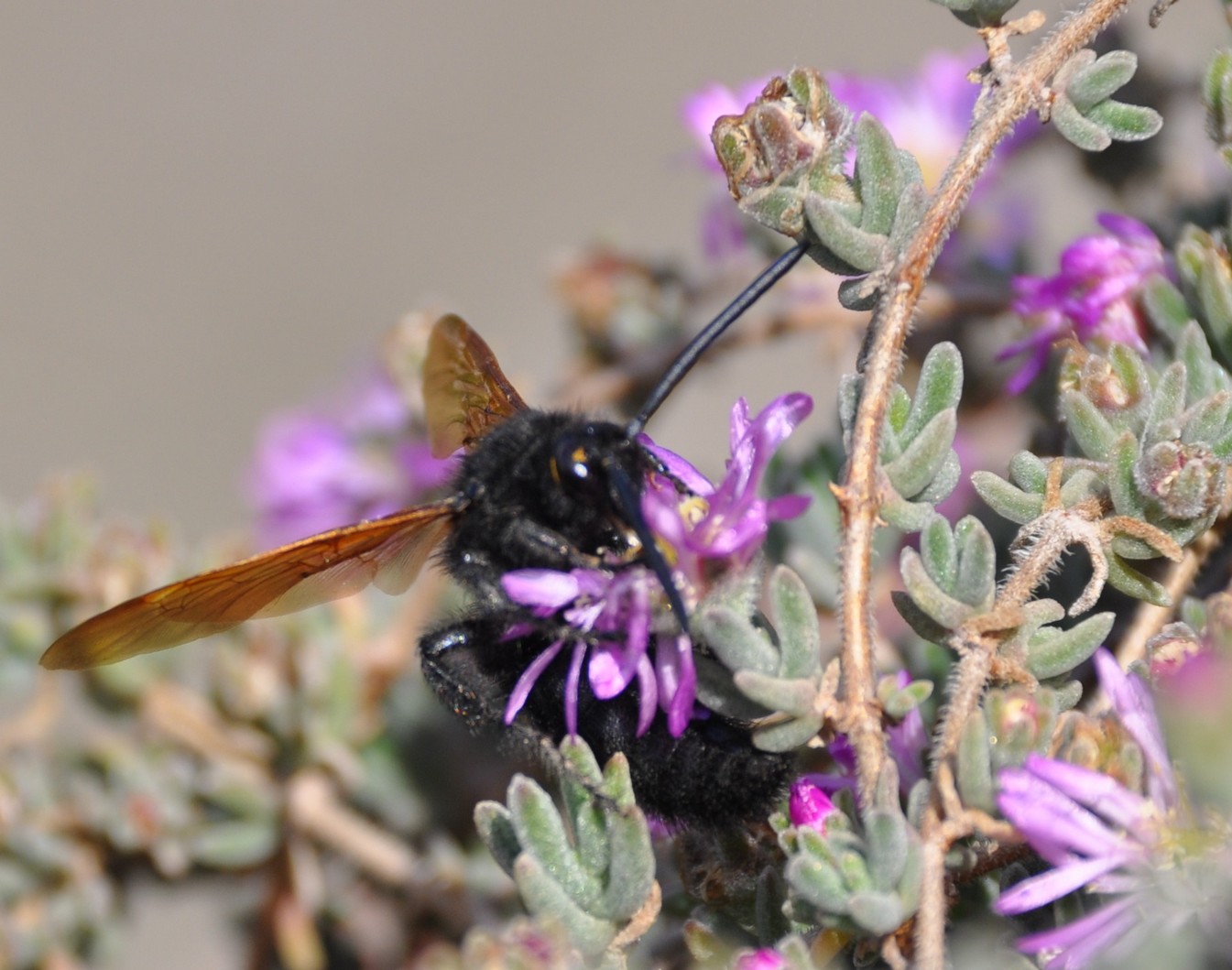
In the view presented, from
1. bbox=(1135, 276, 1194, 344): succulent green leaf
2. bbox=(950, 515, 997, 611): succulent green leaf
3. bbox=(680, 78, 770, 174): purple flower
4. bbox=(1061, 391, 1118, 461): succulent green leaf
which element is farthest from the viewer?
bbox=(680, 78, 770, 174): purple flower

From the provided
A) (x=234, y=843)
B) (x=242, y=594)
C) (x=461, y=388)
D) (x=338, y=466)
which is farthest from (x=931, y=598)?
(x=338, y=466)

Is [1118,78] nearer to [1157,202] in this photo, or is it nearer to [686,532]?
[686,532]

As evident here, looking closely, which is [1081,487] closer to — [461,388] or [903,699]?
[903,699]

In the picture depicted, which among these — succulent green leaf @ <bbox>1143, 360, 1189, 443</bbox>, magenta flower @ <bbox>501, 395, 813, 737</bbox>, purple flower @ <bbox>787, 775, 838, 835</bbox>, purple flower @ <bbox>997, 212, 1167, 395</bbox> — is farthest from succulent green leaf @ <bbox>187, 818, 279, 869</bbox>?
succulent green leaf @ <bbox>1143, 360, 1189, 443</bbox>

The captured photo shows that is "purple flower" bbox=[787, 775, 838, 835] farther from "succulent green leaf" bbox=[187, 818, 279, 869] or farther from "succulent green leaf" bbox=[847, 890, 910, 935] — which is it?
"succulent green leaf" bbox=[187, 818, 279, 869]

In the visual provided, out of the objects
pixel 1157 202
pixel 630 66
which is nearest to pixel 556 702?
pixel 1157 202

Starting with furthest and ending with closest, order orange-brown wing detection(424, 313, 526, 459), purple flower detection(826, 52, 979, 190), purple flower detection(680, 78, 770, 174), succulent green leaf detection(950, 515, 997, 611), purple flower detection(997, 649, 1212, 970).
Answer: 1. purple flower detection(826, 52, 979, 190)
2. purple flower detection(680, 78, 770, 174)
3. orange-brown wing detection(424, 313, 526, 459)
4. succulent green leaf detection(950, 515, 997, 611)
5. purple flower detection(997, 649, 1212, 970)
